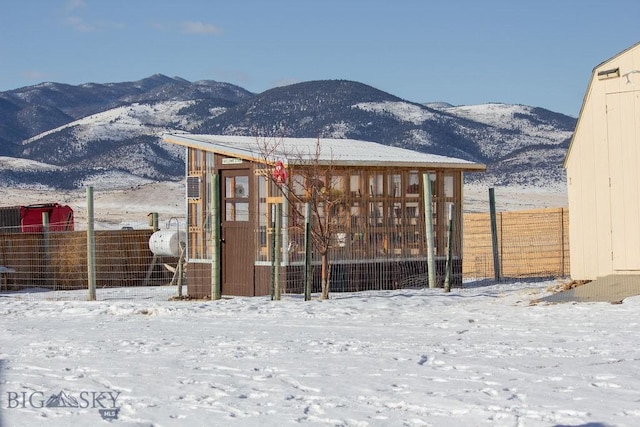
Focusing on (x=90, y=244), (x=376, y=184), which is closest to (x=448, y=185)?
(x=376, y=184)

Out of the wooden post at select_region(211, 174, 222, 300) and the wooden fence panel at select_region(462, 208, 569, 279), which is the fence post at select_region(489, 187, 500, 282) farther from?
the wooden post at select_region(211, 174, 222, 300)

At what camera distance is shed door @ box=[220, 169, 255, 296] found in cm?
2002

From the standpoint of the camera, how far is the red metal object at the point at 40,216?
3122cm

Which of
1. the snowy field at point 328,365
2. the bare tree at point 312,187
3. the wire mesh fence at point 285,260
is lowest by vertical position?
the snowy field at point 328,365

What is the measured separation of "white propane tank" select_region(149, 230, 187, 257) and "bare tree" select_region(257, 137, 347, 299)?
3.85 metres

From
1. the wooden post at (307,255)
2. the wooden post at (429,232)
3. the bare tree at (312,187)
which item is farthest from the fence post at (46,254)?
the wooden post at (429,232)

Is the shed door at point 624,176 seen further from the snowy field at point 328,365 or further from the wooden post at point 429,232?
the wooden post at point 429,232

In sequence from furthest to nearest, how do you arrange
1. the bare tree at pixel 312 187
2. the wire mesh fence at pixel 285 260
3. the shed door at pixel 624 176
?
the wire mesh fence at pixel 285 260 < the bare tree at pixel 312 187 < the shed door at pixel 624 176

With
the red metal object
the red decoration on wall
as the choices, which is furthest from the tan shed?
the red metal object

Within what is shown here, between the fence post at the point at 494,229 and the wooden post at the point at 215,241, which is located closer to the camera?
the wooden post at the point at 215,241

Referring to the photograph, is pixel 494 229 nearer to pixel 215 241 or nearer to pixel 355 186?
pixel 355 186

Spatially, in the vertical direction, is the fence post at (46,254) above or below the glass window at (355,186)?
below

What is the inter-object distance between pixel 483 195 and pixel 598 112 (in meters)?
65.0

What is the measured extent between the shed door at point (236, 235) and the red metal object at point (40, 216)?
1123cm
